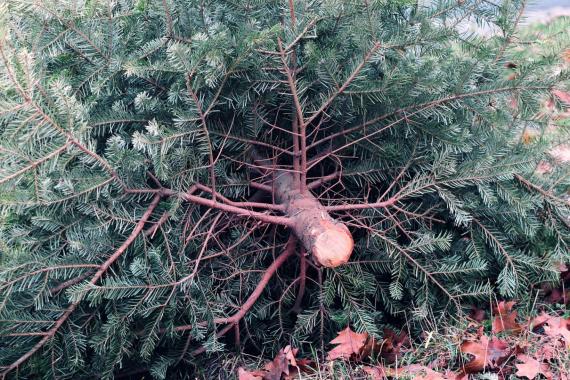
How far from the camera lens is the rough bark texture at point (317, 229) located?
7.64 feet

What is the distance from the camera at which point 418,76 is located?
240cm

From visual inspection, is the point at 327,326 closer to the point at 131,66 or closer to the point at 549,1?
the point at 131,66

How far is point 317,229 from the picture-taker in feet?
7.75

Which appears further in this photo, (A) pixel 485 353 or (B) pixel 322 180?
(B) pixel 322 180

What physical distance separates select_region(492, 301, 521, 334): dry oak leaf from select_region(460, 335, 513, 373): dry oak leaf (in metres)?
0.13

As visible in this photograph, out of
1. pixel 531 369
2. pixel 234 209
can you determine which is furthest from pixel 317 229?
pixel 531 369

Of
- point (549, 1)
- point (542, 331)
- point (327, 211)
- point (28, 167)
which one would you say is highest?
point (28, 167)

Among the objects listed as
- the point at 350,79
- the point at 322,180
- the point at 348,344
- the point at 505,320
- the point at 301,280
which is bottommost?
the point at 505,320

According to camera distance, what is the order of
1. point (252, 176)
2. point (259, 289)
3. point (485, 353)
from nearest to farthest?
1. point (485, 353)
2. point (259, 289)
3. point (252, 176)

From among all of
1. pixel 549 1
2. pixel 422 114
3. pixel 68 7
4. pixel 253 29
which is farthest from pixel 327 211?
pixel 549 1

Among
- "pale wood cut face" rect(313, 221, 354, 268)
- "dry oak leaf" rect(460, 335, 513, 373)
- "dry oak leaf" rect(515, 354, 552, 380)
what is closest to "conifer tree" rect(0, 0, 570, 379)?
"pale wood cut face" rect(313, 221, 354, 268)

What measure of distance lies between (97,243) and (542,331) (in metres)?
1.89

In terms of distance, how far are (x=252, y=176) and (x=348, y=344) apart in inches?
34.4

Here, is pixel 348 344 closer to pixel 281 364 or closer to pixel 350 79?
pixel 281 364
